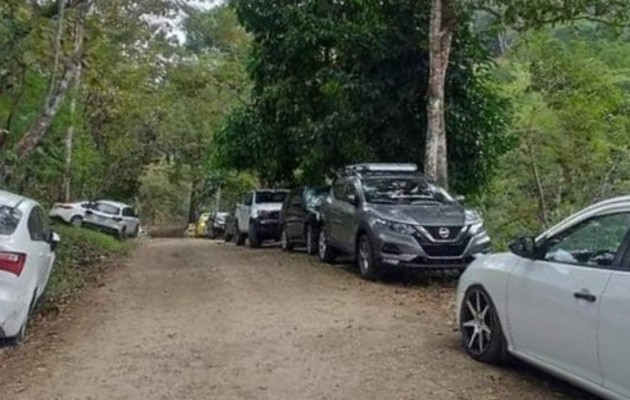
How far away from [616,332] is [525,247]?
4.25 feet

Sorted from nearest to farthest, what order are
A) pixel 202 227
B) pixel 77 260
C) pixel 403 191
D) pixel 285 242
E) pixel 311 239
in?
pixel 403 191, pixel 77 260, pixel 311 239, pixel 285 242, pixel 202 227

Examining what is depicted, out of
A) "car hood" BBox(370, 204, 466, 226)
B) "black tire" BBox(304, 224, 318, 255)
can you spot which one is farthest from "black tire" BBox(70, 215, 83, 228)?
"car hood" BBox(370, 204, 466, 226)

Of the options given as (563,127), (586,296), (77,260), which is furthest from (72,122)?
(586,296)

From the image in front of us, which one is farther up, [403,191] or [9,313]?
[403,191]

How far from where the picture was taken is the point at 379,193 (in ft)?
Answer: 41.1

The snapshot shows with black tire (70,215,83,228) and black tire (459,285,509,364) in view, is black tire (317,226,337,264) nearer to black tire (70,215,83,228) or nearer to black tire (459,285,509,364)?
black tire (459,285,509,364)

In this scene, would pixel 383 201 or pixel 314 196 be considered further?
pixel 314 196

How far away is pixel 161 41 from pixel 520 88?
15.6m

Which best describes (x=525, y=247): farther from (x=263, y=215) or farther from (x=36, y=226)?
(x=263, y=215)

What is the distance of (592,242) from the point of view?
5.51 m

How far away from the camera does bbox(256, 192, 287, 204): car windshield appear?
72.8ft

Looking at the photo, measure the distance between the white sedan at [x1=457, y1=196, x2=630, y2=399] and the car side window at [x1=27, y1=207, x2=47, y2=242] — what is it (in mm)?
4598

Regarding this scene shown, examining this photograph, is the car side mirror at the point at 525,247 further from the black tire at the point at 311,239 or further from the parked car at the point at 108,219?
the parked car at the point at 108,219

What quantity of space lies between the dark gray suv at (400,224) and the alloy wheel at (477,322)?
414 centimetres
